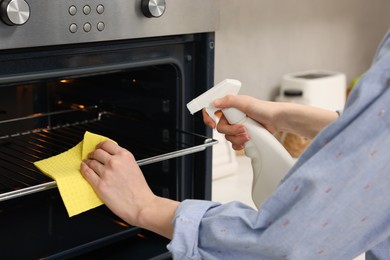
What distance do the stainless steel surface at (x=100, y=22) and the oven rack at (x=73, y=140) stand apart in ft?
0.66

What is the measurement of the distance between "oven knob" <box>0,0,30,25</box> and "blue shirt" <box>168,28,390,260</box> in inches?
15.3

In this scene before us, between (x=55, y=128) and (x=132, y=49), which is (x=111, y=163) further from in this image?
(x=55, y=128)

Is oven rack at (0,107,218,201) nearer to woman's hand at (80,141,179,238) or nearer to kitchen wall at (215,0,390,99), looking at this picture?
woman's hand at (80,141,179,238)

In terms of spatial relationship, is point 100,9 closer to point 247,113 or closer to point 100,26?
point 100,26

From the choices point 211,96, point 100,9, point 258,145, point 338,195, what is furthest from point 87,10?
point 338,195

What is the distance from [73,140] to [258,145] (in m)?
0.38

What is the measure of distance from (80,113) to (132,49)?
0.35m

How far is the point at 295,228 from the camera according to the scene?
68 centimetres

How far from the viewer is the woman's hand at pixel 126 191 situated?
33.0 inches

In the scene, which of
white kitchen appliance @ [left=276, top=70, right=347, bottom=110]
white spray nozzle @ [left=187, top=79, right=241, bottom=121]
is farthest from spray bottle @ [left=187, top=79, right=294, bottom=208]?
white kitchen appliance @ [left=276, top=70, right=347, bottom=110]

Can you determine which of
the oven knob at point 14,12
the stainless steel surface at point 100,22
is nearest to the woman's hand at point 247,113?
the stainless steel surface at point 100,22

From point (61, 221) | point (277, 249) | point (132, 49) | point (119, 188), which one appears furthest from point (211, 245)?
point (61, 221)

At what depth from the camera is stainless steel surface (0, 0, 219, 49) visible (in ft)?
2.74

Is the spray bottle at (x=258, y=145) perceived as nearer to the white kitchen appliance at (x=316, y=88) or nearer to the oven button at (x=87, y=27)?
the oven button at (x=87, y=27)
